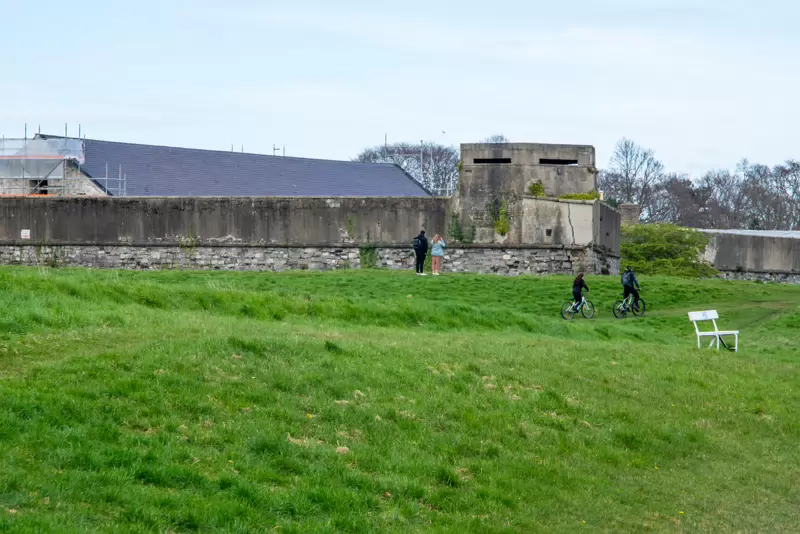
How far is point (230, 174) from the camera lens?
175 ft

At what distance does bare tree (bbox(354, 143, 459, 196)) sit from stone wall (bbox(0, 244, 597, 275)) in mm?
51535

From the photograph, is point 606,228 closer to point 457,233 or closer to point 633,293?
point 457,233

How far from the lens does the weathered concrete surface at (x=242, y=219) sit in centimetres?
3688

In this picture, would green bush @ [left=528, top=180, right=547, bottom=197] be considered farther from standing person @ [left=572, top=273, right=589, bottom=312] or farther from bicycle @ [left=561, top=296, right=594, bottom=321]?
standing person @ [left=572, top=273, right=589, bottom=312]

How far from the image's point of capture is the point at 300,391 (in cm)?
1055

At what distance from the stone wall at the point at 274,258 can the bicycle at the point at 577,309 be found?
9599 millimetres

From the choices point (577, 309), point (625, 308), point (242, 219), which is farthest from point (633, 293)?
point (242, 219)

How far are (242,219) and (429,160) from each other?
56417mm

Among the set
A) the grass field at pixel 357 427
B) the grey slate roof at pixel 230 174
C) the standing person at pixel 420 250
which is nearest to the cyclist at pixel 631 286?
the standing person at pixel 420 250

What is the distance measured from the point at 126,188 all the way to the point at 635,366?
37.2 metres

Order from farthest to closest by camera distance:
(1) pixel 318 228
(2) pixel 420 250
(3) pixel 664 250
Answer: (3) pixel 664 250, (1) pixel 318 228, (2) pixel 420 250

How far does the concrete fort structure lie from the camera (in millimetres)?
36812

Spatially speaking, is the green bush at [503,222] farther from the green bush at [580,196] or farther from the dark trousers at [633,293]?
the dark trousers at [633,293]

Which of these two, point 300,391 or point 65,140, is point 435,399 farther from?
point 65,140
